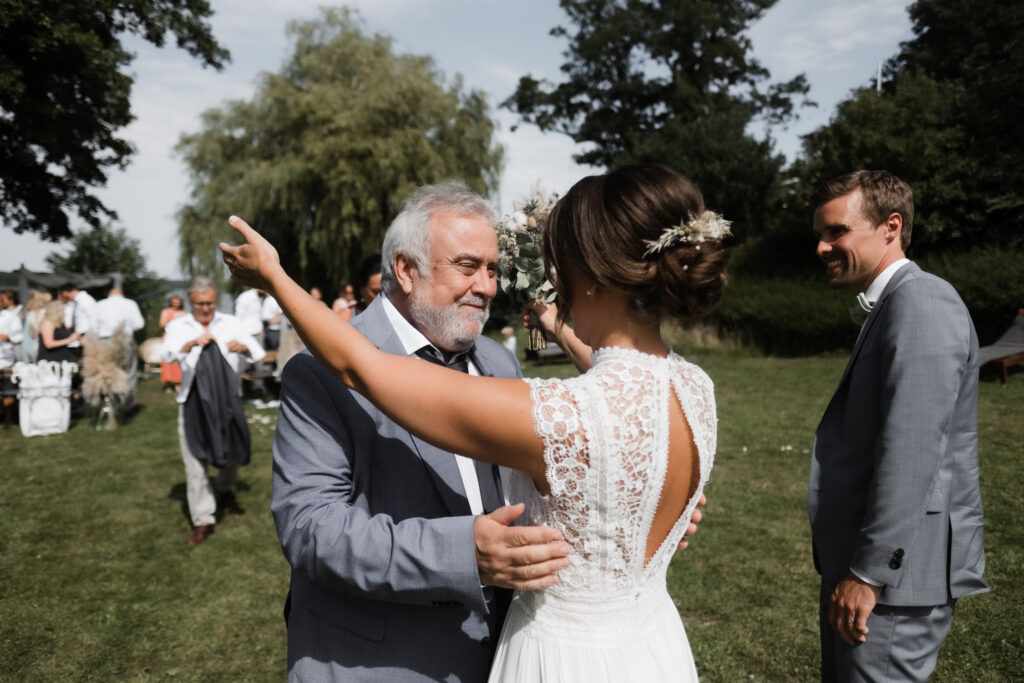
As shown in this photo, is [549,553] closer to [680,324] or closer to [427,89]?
[680,324]

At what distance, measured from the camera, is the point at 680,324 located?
1895 mm

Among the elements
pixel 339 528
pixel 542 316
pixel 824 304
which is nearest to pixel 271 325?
pixel 542 316

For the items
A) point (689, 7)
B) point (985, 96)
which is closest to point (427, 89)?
point (985, 96)

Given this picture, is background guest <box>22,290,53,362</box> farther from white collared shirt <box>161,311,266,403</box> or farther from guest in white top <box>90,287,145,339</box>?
white collared shirt <box>161,311,266,403</box>

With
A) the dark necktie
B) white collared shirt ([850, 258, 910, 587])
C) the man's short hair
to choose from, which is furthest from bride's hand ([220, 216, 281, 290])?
the man's short hair

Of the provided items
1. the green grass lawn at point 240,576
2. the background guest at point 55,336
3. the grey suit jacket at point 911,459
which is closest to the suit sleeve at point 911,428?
the grey suit jacket at point 911,459

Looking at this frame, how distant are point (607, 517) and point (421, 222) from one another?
141 centimetres

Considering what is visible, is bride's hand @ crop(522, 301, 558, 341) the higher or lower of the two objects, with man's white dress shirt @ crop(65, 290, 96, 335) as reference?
lower

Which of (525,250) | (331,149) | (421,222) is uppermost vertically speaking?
(331,149)

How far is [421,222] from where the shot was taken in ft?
8.65

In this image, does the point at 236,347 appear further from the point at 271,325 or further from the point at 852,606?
the point at 271,325

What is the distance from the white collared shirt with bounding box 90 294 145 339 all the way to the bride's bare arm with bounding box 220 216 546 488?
13775 mm

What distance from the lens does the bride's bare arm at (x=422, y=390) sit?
1.54 meters

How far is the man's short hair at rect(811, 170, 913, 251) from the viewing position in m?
2.93
